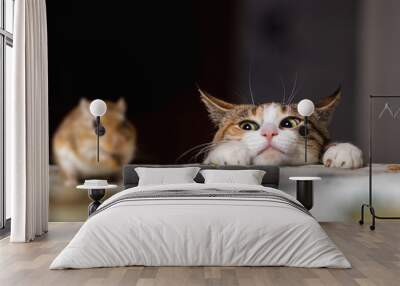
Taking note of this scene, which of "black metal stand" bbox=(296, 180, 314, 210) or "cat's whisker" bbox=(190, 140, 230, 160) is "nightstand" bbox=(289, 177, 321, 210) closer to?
"black metal stand" bbox=(296, 180, 314, 210)

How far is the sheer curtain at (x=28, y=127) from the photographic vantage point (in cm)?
596

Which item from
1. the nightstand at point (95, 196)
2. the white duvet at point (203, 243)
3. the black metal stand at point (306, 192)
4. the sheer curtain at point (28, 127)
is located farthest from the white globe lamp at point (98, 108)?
the white duvet at point (203, 243)

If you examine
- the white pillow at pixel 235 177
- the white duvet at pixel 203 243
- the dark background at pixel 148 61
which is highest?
the dark background at pixel 148 61

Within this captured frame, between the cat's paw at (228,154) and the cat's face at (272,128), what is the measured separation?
2.5 inches

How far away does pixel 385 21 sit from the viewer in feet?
24.6

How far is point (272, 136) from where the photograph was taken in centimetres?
754

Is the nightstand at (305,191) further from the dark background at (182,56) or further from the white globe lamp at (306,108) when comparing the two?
the dark background at (182,56)

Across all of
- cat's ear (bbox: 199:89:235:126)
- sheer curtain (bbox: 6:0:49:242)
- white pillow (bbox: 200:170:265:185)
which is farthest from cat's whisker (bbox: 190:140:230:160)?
sheer curtain (bbox: 6:0:49:242)

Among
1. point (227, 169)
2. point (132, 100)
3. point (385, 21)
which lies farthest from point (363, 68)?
point (132, 100)

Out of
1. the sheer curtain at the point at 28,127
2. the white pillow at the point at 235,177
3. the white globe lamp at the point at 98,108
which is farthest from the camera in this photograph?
A: the white globe lamp at the point at 98,108

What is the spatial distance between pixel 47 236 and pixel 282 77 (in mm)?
3452

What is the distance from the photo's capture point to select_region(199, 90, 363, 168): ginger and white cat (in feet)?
24.6

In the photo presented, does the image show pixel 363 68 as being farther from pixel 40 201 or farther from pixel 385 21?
pixel 40 201

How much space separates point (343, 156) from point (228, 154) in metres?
1.43
